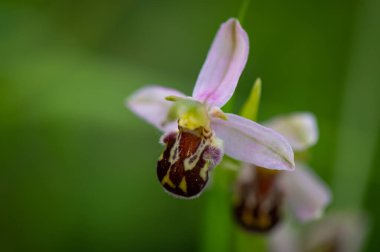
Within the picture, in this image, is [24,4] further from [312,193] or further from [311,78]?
[312,193]

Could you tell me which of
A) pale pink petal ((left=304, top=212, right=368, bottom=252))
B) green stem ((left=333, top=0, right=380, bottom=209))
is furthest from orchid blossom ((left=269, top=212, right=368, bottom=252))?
green stem ((left=333, top=0, right=380, bottom=209))

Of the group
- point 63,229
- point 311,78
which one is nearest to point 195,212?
point 63,229

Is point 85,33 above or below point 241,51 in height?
above

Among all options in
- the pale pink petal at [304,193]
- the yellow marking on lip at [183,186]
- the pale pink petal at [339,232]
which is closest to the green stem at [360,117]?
the pale pink petal at [339,232]

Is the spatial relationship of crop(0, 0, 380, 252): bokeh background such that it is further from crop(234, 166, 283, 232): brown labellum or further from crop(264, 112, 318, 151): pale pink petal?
crop(264, 112, 318, 151): pale pink petal

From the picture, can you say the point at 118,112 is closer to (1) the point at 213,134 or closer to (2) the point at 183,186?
(1) the point at 213,134

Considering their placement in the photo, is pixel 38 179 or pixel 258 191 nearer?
pixel 258 191
